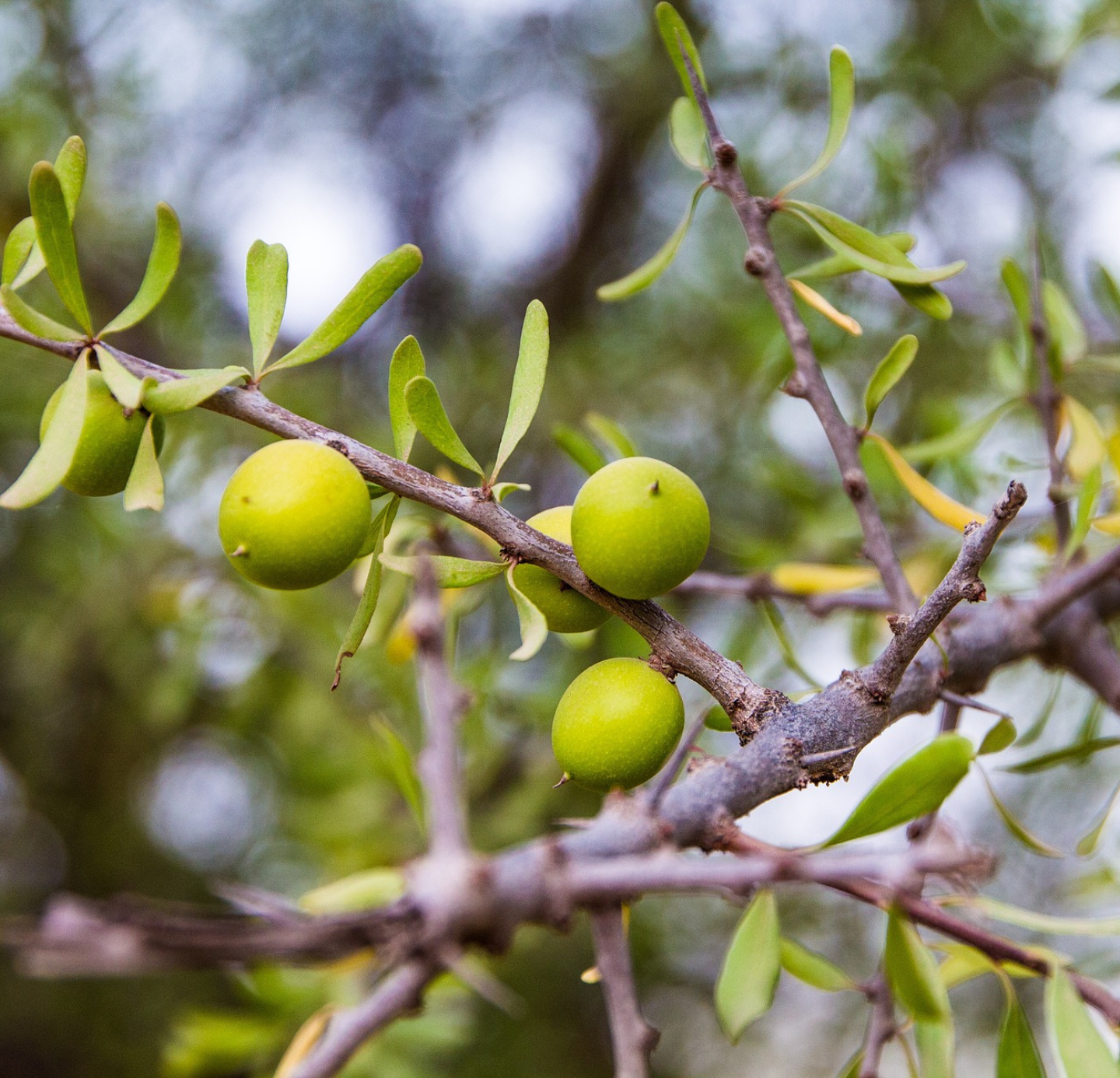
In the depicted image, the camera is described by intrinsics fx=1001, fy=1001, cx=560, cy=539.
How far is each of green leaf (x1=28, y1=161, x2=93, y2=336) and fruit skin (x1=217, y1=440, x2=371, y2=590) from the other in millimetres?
198

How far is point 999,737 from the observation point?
0.97 m

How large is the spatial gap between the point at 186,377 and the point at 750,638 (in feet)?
4.72

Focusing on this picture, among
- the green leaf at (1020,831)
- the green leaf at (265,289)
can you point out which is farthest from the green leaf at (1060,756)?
the green leaf at (265,289)

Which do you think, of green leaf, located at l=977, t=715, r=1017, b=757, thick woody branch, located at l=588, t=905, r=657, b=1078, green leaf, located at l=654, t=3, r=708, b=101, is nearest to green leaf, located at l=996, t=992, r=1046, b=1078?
green leaf, located at l=977, t=715, r=1017, b=757

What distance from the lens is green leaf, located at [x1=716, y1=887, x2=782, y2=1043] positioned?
0.70 metres

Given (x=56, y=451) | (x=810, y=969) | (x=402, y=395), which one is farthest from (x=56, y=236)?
(x=810, y=969)

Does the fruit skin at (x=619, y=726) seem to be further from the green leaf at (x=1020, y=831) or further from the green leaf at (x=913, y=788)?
the green leaf at (x=1020, y=831)

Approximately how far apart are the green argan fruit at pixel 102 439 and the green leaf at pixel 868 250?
0.68 meters

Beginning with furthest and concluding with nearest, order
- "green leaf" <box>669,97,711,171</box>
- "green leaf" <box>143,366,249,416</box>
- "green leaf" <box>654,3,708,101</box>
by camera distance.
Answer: "green leaf" <box>669,97,711,171</box>
"green leaf" <box>654,3,708,101</box>
"green leaf" <box>143,366,249,416</box>

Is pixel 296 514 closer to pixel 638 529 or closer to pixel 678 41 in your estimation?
pixel 638 529

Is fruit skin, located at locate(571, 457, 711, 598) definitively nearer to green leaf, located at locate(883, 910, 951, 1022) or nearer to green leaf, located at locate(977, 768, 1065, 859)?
green leaf, located at locate(883, 910, 951, 1022)

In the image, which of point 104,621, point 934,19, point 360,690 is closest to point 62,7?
point 104,621

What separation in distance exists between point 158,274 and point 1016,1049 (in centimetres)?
101

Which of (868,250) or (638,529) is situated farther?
(868,250)
